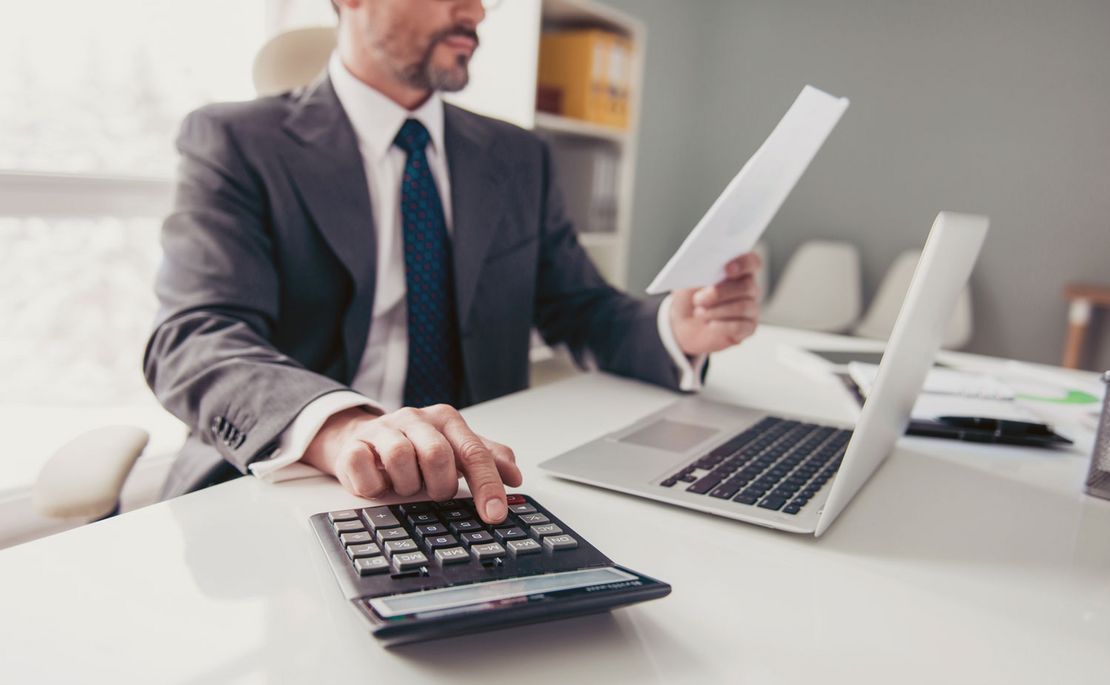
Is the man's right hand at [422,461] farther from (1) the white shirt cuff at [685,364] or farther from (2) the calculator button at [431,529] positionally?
(1) the white shirt cuff at [685,364]

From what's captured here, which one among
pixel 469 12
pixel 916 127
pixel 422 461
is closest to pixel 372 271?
pixel 469 12

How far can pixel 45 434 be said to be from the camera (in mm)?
2000

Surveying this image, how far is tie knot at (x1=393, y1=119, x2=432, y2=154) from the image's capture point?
123 centimetres

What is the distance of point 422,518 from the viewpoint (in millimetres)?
537

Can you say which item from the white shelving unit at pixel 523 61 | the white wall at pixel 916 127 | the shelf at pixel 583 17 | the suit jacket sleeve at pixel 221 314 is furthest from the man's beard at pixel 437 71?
the white wall at pixel 916 127

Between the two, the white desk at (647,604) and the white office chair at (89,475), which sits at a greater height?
the white desk at (647,604)

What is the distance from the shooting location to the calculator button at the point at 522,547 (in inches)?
19.4

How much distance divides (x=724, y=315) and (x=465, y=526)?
0.60m

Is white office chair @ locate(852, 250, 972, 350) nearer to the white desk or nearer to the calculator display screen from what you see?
the white desk

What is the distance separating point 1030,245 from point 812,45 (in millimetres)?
1435

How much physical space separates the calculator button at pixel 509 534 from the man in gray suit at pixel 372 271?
230 mm

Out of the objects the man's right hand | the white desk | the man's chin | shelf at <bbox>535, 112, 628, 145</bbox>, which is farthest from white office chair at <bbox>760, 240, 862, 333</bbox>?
the man's right hand

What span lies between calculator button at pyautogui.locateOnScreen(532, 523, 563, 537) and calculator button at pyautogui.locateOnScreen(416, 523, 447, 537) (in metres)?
0.06

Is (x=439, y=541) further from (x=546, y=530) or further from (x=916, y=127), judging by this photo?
(x=916, y=127)
